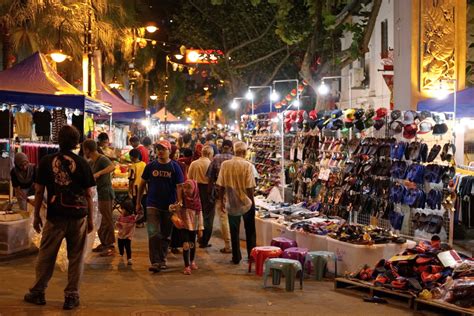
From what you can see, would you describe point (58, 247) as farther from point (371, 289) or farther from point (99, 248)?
point (99, 248)

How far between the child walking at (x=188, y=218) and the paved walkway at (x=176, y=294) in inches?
14.3

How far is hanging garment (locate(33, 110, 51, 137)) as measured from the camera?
15.8 metres

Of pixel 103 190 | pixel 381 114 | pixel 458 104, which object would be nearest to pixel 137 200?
pixel 103 190

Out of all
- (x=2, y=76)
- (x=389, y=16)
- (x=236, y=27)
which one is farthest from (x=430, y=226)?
(x=236, y=27)

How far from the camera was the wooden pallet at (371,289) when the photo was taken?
8.13 m

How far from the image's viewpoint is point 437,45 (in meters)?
13.1

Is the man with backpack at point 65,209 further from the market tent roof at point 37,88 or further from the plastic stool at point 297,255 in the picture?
the market tent roof at point 37,88

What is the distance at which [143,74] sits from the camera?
38312 mm

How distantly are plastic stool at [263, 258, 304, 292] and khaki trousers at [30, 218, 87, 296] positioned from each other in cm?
276

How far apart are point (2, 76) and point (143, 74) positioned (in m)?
24.4

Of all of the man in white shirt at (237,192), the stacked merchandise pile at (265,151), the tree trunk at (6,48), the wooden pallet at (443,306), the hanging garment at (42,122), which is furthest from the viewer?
the tree trunk at (6,48)

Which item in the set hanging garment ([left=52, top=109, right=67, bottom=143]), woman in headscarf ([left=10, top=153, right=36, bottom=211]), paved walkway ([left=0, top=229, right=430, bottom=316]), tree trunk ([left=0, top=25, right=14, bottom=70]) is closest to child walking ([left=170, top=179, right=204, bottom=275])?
paved walkway ([left=0, top=229, right=430, bottom=316])

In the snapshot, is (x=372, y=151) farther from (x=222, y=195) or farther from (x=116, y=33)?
(x=116, y=33)

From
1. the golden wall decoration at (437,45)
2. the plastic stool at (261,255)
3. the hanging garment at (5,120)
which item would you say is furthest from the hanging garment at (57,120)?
the golden wall decoration at (437,45)
